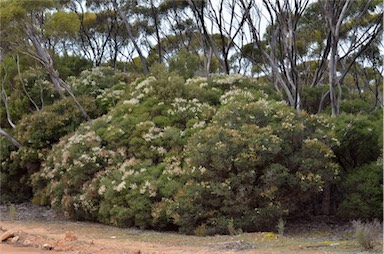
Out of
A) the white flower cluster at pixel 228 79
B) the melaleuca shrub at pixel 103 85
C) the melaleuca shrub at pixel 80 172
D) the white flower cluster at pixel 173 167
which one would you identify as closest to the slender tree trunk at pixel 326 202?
the white flower cluster at pixel 173 167

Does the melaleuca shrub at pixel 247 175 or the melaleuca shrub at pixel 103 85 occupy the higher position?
the melaleuca shrub at pixel 103 85

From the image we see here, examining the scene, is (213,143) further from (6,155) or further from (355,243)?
(6,155)

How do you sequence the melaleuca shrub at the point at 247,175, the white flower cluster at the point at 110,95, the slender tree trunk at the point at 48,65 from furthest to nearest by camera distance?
1. the white flower cluster at the point at 110,95
2. the slender tree trunk at the point at 48,65
3. the melaleuca shrub at the point at 247,175

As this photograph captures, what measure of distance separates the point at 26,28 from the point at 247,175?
386 inches

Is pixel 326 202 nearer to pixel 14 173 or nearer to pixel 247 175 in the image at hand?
pixel 247 175

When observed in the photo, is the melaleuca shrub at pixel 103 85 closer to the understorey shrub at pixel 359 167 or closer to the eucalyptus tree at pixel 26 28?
the eucalyptus tree at pixel 26 28

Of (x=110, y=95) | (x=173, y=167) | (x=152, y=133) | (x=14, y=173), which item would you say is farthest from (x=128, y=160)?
(x=14, y=173)

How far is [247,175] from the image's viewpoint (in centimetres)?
1273

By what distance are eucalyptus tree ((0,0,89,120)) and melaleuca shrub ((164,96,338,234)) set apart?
6.70 meters

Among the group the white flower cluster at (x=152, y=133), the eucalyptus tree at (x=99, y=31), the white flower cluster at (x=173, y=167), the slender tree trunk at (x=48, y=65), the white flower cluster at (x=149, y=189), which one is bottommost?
the white flower cluster at (x=149, y=189)

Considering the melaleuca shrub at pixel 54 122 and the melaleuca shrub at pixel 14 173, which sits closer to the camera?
the melaleuca shrub at pixel 54 122

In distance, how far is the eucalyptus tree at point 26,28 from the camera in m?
17.5

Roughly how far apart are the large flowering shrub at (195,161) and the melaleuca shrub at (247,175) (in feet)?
0.08

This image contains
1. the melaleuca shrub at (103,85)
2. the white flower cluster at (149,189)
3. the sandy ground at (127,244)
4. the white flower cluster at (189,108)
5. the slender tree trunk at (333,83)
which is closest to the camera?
the sandy ground at (127,244)
